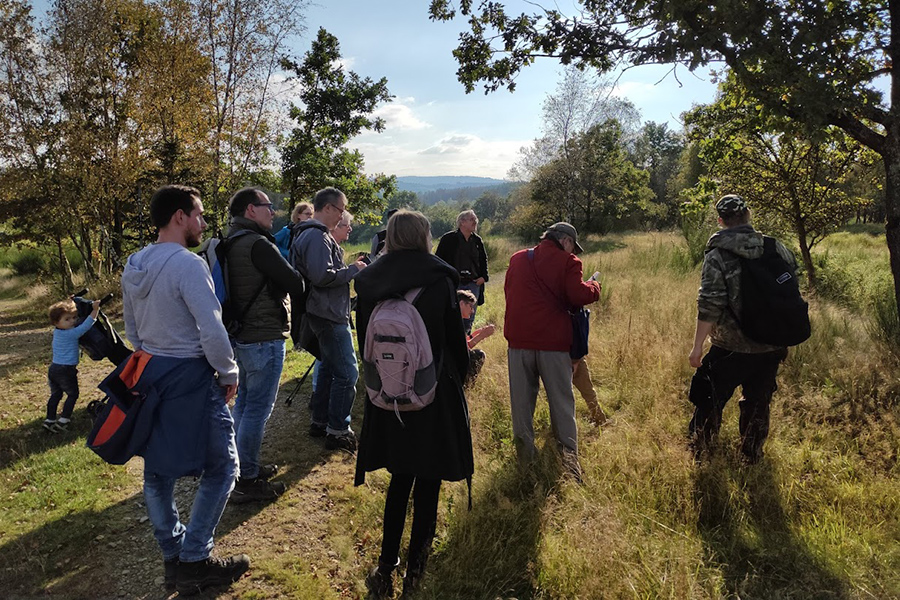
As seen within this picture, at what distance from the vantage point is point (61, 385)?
187 inches

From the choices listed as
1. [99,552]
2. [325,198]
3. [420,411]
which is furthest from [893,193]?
[99,552]

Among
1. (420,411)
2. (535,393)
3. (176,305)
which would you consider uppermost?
(176,305)

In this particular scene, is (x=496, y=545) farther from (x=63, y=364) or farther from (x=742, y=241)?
(x=63, y=364)

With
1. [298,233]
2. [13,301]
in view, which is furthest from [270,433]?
[13,301]

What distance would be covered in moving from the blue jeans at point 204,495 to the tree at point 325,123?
1709 centimetres

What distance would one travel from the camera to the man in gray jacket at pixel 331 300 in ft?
11.9

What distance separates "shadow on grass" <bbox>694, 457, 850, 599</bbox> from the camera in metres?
2.39

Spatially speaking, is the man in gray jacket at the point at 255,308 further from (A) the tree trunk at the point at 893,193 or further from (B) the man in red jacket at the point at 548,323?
(A) the tree trunk at the point at 893,193

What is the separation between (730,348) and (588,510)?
1.52m

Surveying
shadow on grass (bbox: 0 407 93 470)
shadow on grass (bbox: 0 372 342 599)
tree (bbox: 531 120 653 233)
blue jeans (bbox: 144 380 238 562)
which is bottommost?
shadow on grass (bbox: 0 372 342 599)

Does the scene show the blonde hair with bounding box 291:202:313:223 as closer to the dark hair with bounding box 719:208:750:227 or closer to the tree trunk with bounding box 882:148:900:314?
the dark hair with bounding box 719:208:750:227

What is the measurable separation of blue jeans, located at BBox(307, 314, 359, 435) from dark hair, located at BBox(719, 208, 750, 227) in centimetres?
296

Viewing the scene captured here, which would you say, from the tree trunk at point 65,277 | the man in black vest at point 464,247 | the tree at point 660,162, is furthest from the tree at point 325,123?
the tree at point 660,162

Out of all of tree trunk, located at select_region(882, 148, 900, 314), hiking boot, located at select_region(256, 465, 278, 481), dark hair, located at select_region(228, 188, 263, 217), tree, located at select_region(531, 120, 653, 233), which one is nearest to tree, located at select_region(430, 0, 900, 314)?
tree trunk, located at select_region(882, 148, 900, 314)
